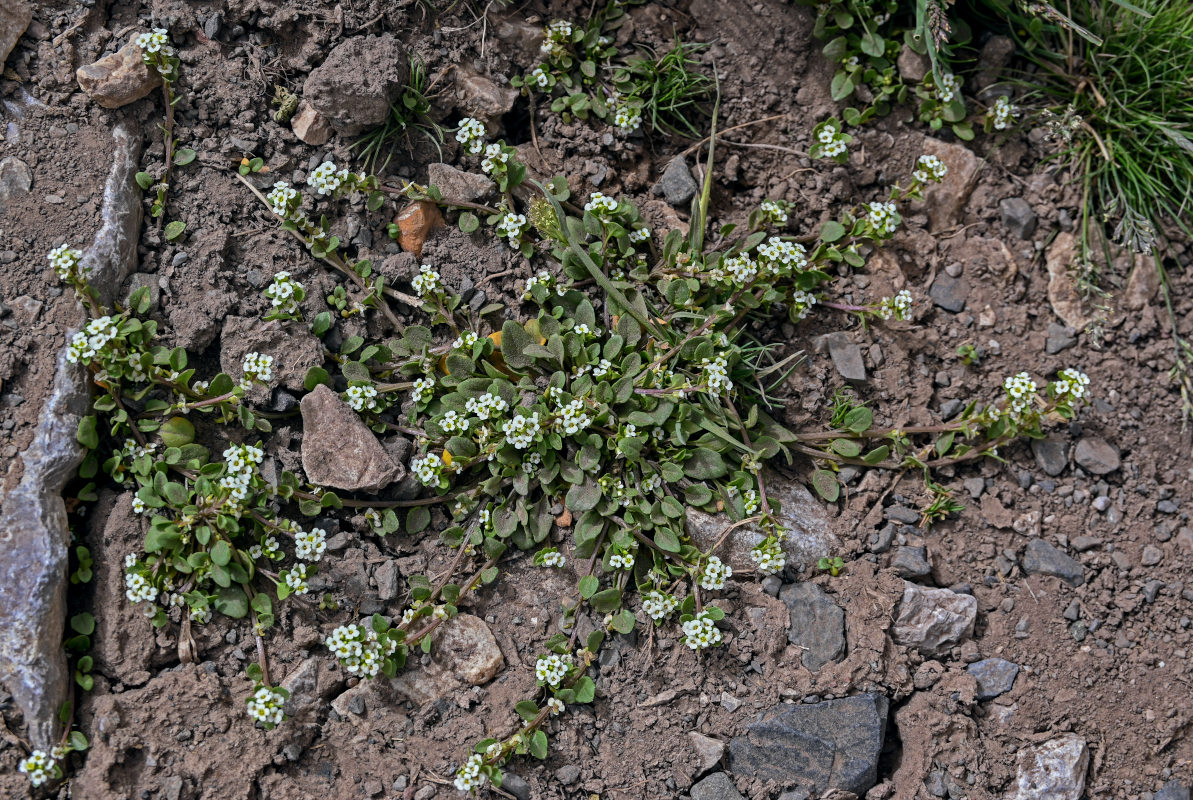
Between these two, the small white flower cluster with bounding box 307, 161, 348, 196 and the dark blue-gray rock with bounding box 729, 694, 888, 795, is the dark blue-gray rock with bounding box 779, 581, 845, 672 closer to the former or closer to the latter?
the dark blue-gray rock with bounding box 729, 694, 888, 795

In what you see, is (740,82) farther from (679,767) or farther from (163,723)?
(163,723)

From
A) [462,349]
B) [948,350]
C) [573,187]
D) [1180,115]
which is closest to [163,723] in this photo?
[462,349]

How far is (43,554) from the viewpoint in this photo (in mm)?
Result: 3561

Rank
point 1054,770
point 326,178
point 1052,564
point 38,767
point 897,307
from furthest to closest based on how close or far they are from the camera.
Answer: point 897,307 < point 1052,564 < point 326,178 < point 1054,770 < point 38,767

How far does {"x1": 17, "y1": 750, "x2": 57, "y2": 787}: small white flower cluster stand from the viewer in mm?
3348

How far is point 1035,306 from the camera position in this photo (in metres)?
4.71

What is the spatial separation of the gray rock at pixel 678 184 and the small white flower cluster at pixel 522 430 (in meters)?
1.54

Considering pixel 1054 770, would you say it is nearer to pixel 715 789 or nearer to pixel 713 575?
pixel 715 789

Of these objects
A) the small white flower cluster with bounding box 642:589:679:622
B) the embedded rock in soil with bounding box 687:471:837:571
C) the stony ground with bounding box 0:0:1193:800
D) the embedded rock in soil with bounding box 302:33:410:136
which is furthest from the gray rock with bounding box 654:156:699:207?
the small white flower cluster with bounding box 642:589:679:622

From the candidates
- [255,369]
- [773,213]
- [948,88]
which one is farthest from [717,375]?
[948,88]

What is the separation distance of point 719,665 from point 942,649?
110cm

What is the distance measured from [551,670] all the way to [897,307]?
8.20 ft

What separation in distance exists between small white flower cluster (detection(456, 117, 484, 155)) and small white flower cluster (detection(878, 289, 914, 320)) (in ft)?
7.33

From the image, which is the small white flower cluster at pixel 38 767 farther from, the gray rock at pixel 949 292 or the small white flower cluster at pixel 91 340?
the gray rock at pixel 949 292
